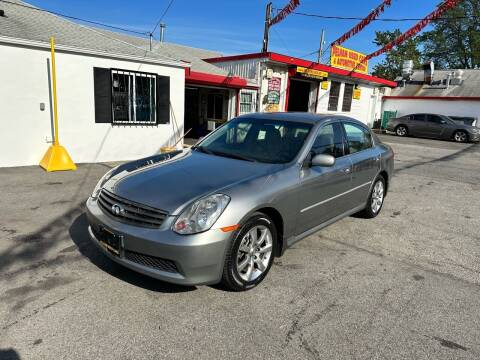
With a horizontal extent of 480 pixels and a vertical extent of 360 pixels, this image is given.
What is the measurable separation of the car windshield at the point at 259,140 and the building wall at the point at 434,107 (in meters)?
25.6

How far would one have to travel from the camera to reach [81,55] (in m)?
8.35

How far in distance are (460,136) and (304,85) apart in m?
9.60

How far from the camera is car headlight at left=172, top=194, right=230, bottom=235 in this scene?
2.76m

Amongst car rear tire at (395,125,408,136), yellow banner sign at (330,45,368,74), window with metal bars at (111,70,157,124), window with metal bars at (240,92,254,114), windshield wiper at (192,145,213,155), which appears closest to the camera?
windshield wiper at (192,145,213,155)

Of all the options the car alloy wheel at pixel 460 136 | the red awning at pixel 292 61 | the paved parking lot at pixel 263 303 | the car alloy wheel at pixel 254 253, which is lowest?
the paved parking lot at pixel 263 303

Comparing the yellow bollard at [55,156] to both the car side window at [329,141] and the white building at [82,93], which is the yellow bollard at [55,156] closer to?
the white building at [82,93]

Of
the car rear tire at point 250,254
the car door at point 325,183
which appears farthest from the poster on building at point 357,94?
the car rear tire at point 250,254

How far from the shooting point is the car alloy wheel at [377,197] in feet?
17.5

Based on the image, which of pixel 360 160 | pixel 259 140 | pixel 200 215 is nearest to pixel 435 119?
pixel 360 160

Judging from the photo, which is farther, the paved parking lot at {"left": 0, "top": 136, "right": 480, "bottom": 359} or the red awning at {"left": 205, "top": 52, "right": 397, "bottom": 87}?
the red awning at {"left": 205, "top": 52, "right": 397, "bottom": 87}

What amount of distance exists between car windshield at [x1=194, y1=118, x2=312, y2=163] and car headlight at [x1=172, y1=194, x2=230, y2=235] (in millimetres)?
1043

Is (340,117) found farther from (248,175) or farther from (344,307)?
(344,307)

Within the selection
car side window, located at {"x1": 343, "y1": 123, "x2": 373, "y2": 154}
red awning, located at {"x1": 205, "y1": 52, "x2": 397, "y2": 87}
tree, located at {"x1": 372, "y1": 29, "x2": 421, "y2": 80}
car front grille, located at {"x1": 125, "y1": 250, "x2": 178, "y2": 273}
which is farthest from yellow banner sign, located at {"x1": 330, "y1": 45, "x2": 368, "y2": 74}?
tree, located at {"x1": 372, "y1": 29, "x2": 421, "y2": 80}

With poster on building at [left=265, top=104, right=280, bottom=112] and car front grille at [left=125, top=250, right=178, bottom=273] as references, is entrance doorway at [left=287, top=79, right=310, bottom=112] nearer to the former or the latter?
poster on building at [left=265, top=104, right=280, bottom=112]
